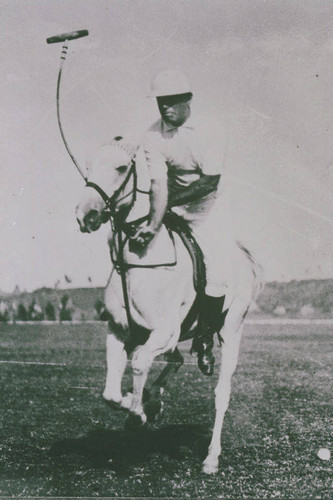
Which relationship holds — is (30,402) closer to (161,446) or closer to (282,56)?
(161,446)

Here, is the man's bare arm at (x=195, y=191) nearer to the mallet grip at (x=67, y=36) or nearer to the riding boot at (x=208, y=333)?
the riding boot at (x=208, y=333)

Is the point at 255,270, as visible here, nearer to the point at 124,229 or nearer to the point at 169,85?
the point at 124,229

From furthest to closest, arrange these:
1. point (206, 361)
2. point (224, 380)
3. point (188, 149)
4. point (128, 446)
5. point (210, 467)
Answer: point (128, 446)
point (224, 380)
point (206, 361)
point (210, 467)
point (188, 149)

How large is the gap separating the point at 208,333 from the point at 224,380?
14.9 inches

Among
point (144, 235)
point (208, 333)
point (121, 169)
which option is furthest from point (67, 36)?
point (208, 333)

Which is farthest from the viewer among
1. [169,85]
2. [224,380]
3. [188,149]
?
[224,380]

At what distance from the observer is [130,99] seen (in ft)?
17.5

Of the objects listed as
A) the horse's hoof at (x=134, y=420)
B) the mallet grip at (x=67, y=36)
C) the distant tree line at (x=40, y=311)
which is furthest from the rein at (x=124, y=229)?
the distant tree line at (x=40, y=311)

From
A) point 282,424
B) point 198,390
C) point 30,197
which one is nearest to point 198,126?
point 30,197

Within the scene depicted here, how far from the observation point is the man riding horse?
4.50 m

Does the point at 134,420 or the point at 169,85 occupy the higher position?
the point at 169,85

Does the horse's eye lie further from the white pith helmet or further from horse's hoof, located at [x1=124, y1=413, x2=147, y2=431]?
horse's hoof, located at [x1=124, y1=413, x2=147, y2=431]

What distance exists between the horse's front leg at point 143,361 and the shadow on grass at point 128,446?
2.54 feet

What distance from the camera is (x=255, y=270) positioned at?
17.4 feet
